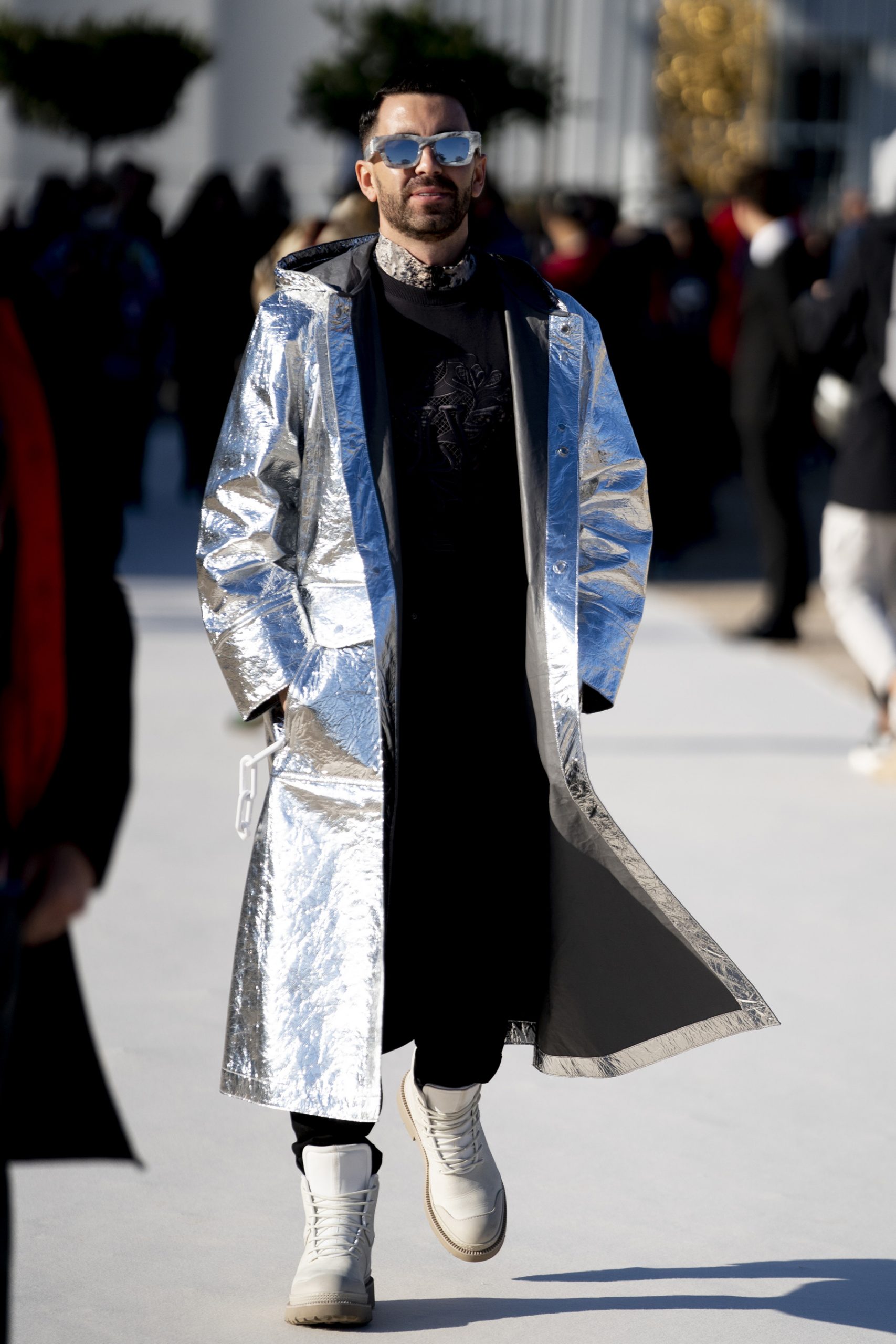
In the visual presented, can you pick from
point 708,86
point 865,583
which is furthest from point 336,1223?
point 708,86

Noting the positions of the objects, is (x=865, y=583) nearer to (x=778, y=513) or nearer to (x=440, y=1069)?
(x=778, y=513)

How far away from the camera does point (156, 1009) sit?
4.23 meters

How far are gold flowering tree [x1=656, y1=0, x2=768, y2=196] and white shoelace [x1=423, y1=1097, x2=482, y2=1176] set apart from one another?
69.8 ft

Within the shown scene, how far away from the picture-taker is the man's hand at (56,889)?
6.57 feet

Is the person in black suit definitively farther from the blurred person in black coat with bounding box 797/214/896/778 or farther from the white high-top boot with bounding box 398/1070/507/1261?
the white high-top boot with bounding box 398/1070/507/1261

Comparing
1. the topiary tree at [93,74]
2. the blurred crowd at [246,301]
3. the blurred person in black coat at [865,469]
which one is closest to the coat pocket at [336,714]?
the blurred person in black coat at [865,469]

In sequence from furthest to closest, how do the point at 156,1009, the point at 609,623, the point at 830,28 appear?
the point at 830,28 → the point at 156,1009 → the point at 609,623

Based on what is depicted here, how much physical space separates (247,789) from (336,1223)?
673mm

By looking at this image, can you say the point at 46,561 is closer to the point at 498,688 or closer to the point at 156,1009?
the point at 498,688

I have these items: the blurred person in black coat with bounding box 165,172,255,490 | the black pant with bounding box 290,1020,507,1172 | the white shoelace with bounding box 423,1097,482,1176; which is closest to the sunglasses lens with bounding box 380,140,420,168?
the black pant with bounding box 290,1020,507,1172

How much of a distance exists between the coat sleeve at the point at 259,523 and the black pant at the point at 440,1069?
58cm

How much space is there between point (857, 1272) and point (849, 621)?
3573mm

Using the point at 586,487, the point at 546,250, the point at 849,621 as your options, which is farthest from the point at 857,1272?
the point at 546,250

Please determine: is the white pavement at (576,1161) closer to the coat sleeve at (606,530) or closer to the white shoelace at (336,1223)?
the white shoelace at (336,1223)
